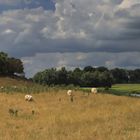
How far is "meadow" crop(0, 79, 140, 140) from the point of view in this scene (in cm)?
2191

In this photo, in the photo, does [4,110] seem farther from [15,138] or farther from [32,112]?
[15,138]

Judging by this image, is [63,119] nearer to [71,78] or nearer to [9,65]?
[9,65]

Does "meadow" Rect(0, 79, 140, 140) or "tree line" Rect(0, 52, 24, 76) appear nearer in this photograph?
"meadow" Rect(0, 79, 140, 140)

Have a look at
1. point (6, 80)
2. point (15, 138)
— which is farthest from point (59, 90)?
point (6, 80)

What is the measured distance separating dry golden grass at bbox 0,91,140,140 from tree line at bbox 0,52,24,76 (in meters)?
50.9

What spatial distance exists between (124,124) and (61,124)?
3382mm

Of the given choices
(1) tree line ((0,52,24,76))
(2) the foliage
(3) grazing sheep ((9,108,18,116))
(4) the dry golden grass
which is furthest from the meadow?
(2) the foliage

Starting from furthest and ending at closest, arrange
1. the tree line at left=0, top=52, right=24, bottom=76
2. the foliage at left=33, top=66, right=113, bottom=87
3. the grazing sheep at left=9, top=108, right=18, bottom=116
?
the foliage at left=33, top=66, right=113, bottom=87, the tree line at left=0, top=52, right=24, bottom=76, the grazing sheep at left=9, top=108, right=18, bottom=116

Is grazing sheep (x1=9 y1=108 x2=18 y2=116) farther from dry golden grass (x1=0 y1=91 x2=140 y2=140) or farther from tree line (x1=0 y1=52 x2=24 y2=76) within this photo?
tree line (x1=0 y1=52 x2=24 y2=76)

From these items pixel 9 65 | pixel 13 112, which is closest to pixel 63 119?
pixel 13 112

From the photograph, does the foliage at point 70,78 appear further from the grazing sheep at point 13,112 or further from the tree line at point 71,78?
the grazing sheep at point 13,112

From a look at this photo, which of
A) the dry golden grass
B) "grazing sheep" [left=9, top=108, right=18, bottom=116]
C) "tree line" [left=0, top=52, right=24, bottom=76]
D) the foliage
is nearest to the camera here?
the dry golden grass

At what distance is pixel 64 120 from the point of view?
29.0 m

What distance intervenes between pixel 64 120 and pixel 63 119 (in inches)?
22.3
